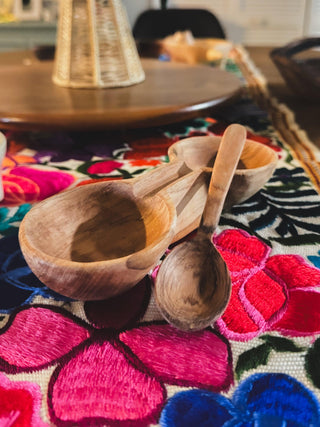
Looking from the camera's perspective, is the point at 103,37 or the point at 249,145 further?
the point at 103,37

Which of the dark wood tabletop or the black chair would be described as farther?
the black chair

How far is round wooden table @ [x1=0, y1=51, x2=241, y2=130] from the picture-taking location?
26.2 inches

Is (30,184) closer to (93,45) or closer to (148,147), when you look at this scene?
(148,147)

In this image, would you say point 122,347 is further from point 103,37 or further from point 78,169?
point 103,37

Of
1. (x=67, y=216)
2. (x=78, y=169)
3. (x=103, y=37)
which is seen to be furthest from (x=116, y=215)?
(x=103, y=37)

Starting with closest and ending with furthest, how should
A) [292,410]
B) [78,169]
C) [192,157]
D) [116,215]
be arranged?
1. [292,410]
2. [116,215]
3. [192,157]
4. [78,169]

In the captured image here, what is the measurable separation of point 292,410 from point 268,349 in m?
0.05

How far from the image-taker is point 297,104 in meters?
1.00

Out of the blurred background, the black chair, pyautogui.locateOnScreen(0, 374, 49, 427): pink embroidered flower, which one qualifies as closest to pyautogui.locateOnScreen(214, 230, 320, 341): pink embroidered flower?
pyautogui.locateOnScreen(0, 374, 49, 427): pink embroidered flower

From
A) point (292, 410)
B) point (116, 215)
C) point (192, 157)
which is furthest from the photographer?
point (192, 157)

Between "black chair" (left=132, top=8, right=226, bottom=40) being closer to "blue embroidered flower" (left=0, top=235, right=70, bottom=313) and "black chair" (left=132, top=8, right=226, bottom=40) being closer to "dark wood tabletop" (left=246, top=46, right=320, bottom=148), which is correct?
"dark wood tabletop" (left=246, top=46, right=320, bottom=148)

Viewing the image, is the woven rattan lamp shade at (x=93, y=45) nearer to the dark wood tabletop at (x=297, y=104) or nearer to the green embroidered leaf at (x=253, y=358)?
the dark wood tabletop at (x=297, y=104)

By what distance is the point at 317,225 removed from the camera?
49 centimetres

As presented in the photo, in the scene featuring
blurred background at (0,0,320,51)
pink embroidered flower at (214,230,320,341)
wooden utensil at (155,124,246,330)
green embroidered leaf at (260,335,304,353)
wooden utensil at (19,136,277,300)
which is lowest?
blurred background at (0,0,320,51)
